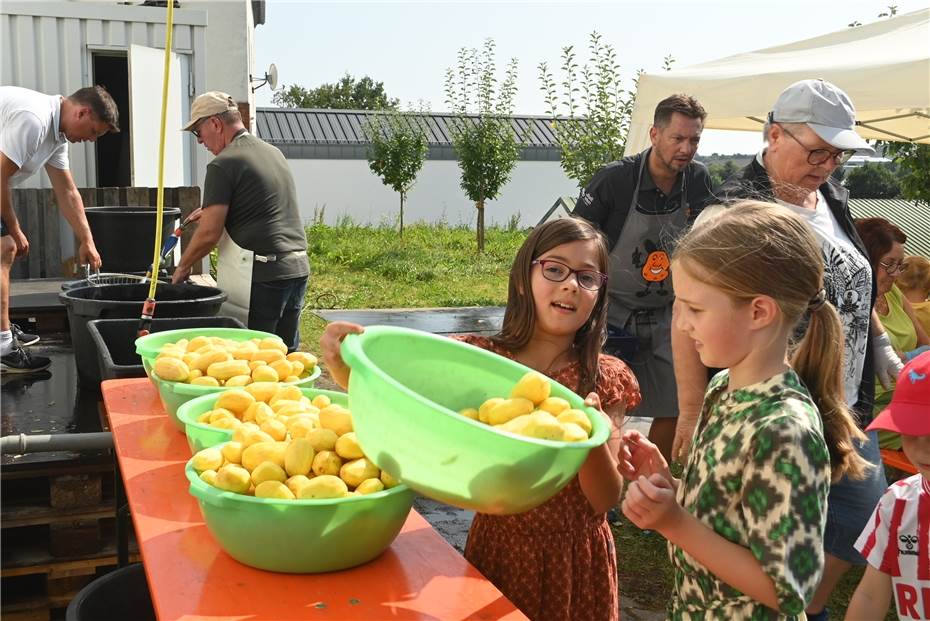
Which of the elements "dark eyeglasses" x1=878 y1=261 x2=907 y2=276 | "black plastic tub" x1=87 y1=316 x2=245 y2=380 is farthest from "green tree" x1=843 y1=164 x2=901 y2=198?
"black plastic tub" x1=87 y1=316 x2=245 y2=380

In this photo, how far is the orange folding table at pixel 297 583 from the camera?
149cm

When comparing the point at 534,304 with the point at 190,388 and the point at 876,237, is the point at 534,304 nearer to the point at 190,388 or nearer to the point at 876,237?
the point at 190,388

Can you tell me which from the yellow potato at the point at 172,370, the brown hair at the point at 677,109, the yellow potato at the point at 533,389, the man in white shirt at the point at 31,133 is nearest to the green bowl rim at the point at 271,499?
the yellow potato at the point at 533,389

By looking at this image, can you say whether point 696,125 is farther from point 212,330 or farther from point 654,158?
point 212,330

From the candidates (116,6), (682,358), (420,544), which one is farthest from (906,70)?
(116,6)

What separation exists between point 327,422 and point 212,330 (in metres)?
1.32

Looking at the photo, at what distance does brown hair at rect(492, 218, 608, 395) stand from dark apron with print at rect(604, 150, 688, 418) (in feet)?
6.15

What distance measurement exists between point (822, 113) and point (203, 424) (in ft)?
6.34

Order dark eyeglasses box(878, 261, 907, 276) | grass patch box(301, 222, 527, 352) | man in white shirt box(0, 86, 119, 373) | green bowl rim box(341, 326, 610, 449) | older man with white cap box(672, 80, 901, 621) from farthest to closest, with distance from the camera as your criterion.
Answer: grass patch box(301, 222, 527, 352)
man in white shirt box(0, 86, 119, 373)
dark eyeglasses box(878, 261, 907, 276)
older man with white cap box(672, 80, 901, 621)
green bowl rim box(341, 326, 610, 449)

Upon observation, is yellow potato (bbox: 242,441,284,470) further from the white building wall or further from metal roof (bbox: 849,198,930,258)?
metal roof (bbox: 849,198,930,258)

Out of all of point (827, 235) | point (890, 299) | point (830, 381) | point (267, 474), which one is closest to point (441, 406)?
point (267, 474)

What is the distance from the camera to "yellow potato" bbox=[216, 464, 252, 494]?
5.17 feet

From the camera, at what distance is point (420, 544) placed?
178cm

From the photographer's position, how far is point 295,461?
1612 millimetres
